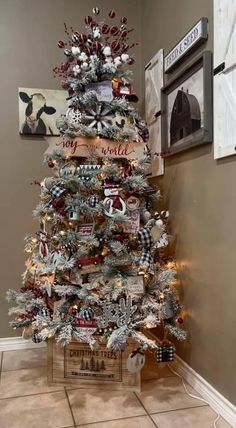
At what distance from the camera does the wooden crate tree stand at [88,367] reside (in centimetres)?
207

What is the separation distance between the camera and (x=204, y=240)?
199cm

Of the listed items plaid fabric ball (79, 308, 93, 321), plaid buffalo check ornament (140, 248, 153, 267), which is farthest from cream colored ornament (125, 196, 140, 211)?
plaid fabric ball (79, 308, 93, 321)

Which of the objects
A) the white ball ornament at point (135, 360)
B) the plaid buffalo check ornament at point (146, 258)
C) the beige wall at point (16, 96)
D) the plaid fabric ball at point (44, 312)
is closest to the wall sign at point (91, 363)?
the white ball ornament at point (135, 360)

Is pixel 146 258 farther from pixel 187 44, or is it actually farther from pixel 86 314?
pixel 187 44

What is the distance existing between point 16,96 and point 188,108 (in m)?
1.31

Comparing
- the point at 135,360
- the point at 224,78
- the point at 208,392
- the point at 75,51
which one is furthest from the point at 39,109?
the point at 208,392

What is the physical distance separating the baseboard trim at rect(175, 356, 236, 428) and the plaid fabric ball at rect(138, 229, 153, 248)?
2.52 ft

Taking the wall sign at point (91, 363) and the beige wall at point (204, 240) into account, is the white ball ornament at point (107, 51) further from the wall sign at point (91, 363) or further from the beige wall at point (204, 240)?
the wall sign at point (91, 363)

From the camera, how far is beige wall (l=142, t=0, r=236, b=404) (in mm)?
1763

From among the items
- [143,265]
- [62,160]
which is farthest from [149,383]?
[62,160]

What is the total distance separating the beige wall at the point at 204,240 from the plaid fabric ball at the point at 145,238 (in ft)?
0.82

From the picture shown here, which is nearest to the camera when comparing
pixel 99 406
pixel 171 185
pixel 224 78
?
pixel 224 78

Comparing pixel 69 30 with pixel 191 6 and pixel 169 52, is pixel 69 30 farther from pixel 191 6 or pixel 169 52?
pixel 191 6

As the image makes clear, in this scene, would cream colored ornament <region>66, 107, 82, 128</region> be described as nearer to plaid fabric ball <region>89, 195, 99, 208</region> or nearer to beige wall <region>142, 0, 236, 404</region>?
plaid fabric ball <region>89, 195, 99, 208</region>
